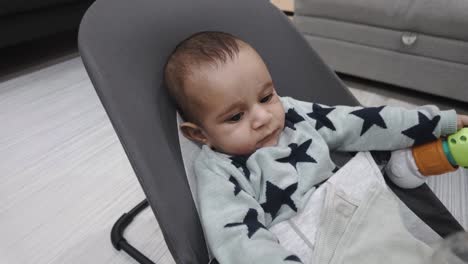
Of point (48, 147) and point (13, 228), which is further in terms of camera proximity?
point (48, 147)

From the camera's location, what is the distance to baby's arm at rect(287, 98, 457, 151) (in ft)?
1.99

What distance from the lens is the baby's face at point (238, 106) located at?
56 cm

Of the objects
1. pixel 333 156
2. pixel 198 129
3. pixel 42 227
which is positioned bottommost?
pixel 42 227

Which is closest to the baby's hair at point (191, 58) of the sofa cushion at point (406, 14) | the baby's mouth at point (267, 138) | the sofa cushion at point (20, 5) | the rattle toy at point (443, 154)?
the baby's mouth at point (267, 138)

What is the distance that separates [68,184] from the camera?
1105 millimetres

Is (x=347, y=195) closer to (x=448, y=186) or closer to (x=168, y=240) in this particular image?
(x=168, y=240)

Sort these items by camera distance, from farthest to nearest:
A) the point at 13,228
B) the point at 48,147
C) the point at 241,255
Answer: the point at 48,147
the point at 13,228
the point at 241,255

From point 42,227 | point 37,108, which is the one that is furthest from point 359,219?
point 37,108

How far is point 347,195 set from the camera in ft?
1.84

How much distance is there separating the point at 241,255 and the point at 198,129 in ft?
0.77

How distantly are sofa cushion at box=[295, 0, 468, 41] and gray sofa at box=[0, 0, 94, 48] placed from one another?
132 cm

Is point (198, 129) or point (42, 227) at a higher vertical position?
point (198, 129)

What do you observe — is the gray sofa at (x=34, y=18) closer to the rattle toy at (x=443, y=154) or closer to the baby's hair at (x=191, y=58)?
the baby's hair at (x=191, y=58)

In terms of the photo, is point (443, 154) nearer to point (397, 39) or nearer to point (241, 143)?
point (241, 143)
